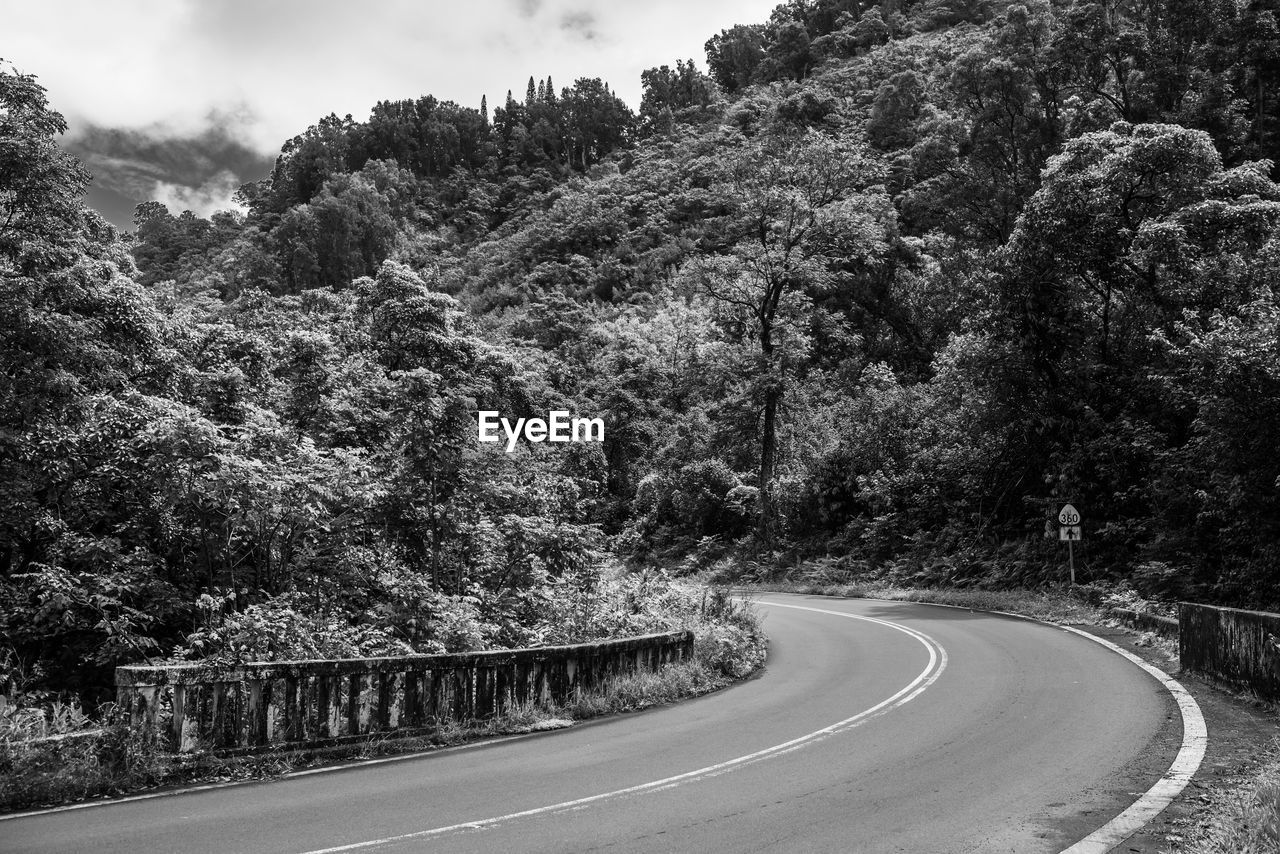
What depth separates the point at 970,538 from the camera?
3184 cm

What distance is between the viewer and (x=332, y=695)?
8.85 meters

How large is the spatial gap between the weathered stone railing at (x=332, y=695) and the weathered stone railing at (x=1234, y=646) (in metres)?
8.10

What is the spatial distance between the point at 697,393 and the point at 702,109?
8828cm

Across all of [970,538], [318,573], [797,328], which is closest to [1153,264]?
[970,538]

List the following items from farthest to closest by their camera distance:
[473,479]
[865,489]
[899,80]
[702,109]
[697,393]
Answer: [702,109] → [899,80] → [697,393] → [865,489] → [473,479]

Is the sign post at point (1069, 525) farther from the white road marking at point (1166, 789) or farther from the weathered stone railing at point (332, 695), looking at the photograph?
the weathered stone railing at point (332, 695)

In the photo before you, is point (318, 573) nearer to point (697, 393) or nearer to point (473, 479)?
point (473, 479)

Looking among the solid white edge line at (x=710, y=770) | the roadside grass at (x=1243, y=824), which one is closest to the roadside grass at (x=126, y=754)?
the solid white edge line at (x=710, y=770)

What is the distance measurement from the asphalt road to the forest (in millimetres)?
Answer: 3325

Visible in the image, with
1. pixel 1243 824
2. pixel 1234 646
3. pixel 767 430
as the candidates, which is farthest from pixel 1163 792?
pixel 767 430

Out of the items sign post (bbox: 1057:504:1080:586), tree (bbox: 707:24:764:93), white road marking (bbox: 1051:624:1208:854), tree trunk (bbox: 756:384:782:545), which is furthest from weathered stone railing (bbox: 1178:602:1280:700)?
tree (bbox: 707:24:764:93)

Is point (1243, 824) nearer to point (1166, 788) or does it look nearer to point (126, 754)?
point (1166, 788)

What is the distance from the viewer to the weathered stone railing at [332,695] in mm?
7816

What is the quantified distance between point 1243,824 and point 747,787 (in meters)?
3.54
